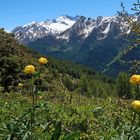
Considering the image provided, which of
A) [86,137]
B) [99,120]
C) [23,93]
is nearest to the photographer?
[86,137]

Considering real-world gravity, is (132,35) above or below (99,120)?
above

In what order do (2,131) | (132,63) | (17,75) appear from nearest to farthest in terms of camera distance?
(2,131) < (132,63) < (17,75)

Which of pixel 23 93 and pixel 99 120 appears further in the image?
pixel 23 93

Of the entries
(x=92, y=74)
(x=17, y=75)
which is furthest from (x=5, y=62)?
(x=92, y=74)

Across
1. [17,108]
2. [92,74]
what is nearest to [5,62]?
[17,108]

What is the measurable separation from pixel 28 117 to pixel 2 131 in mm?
506

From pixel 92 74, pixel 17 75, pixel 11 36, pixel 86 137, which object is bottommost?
pixel 86 137

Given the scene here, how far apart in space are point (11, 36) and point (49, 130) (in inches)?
975

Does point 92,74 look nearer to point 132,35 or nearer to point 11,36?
point 11,36

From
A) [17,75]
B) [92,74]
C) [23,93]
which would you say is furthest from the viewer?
[92,74]

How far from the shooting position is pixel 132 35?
7152mm

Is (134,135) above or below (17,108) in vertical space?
below

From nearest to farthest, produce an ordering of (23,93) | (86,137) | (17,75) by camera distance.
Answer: (86,137)
(23,93)
(17,75)

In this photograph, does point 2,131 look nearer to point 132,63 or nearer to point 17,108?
point 132,63
